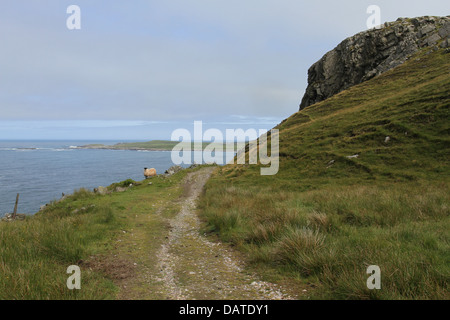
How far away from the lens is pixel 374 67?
235ft

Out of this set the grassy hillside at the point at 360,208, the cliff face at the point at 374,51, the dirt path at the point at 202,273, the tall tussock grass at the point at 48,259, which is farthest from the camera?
the cliff face at the point at 374,51

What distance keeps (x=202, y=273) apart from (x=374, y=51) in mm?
86621

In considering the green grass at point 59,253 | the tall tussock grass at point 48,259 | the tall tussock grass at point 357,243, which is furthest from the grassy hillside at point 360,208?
the tall tussock grass at point 48,259

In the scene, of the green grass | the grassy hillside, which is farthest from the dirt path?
the green grass

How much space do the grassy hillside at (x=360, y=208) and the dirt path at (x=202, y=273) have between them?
65 centimetres

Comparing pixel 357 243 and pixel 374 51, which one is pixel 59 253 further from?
pixel 374 51

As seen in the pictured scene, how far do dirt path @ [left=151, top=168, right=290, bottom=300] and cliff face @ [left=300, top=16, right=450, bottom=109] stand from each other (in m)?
74.9

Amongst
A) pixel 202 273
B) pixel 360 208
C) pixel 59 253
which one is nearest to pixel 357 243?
pixel 202 273

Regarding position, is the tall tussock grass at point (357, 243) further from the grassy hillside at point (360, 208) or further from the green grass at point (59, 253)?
the green grass at point (59, 253)

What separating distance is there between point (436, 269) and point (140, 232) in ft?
34.6

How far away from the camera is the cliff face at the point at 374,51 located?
218 feet

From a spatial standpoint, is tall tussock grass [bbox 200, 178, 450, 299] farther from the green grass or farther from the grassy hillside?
the green grass

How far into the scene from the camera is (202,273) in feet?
23.2

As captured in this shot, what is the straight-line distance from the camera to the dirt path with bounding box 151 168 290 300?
19.1 feet
